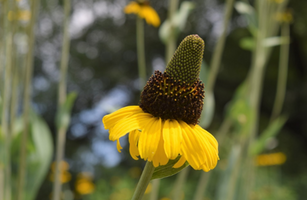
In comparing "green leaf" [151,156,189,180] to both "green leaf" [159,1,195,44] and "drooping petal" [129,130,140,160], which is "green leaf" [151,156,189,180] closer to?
"drooping petal" [129,130,140,160]

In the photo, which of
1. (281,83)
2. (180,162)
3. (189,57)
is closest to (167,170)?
(180,162)

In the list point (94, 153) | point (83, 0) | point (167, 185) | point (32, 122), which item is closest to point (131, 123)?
point (32, 122)

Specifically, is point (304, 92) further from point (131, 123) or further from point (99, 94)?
point (131, 123)

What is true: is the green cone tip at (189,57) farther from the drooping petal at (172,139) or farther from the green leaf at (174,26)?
the green leaf at (174,26)

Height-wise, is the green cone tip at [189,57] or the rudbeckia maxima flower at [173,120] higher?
the green cone tip at [189,57]

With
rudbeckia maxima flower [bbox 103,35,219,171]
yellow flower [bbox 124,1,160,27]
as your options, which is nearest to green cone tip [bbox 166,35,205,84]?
rudbeckia maxima flower [bbox 103,35,219,171]

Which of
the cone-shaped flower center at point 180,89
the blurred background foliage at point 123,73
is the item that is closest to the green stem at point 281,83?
the blurred background foliage at point 123,73

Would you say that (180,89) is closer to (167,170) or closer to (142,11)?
(167,170)
